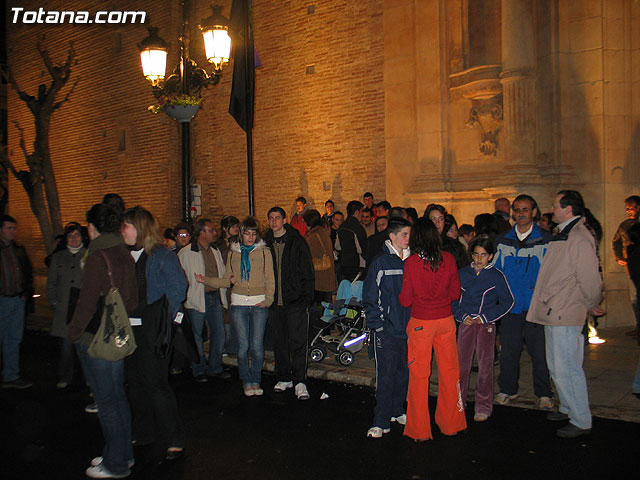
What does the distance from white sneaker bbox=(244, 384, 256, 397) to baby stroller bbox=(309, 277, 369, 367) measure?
5.09ft

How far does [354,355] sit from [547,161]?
5460 mm

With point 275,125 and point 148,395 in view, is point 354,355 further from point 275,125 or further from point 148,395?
point 275,125

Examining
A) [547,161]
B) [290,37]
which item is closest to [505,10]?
[547,161]

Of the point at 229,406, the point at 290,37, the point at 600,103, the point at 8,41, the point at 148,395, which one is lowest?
the point at 229,406

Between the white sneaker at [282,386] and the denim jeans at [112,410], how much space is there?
2.75 meters

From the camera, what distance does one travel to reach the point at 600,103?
38.0 feet

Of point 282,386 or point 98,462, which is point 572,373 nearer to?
point 282,386

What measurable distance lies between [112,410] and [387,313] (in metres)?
2.56

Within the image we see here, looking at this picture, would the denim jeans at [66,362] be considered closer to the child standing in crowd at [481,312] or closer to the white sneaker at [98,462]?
the white sneaker at [98,462]

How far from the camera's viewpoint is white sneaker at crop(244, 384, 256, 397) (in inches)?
311

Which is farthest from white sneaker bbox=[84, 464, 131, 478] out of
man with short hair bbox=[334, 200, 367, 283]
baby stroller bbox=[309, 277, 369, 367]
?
man with short hair bbox=[334, 200, 367, 283]

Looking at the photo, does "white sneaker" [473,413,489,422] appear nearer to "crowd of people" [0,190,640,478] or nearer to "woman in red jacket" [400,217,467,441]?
"crowd of people" [0,190,640,478]

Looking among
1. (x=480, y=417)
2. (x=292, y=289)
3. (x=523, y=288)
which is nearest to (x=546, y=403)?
(x=480, y=417)

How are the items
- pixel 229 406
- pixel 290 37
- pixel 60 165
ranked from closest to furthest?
pixel 229 406, pixel 290 37, pixel 60 165
